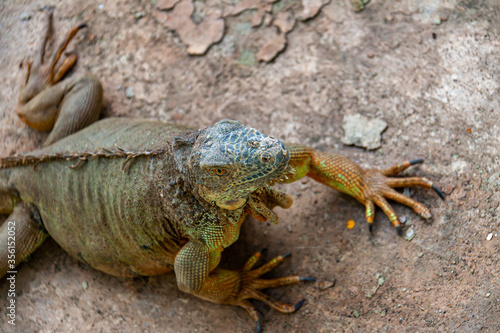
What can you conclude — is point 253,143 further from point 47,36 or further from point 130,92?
point 47,36

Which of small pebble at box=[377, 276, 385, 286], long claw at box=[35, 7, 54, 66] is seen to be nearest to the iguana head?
small pebble at box=[377, 276, 385, 286]

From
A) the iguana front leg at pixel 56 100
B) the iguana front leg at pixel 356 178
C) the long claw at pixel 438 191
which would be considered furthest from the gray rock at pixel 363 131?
the iguana front leg at pixel 56 100

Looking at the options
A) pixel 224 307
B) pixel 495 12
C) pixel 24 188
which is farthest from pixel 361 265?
pixel 24 188

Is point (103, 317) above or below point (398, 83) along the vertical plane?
below

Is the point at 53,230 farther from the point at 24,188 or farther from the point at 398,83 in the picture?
the point at 398,83

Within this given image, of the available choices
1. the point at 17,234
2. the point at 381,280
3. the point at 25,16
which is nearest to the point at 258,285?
the point at 381,280

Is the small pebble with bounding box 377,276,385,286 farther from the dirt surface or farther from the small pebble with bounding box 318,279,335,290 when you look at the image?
the small pebble with bounding box 318,279,335,290
